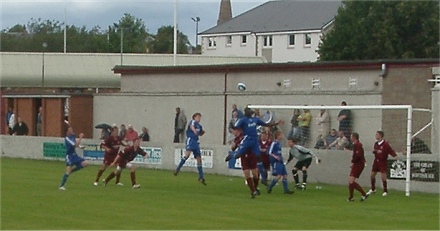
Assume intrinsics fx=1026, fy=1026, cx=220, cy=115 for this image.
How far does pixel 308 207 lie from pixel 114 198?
461 centimetres

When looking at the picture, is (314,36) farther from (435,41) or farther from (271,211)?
(271,211)

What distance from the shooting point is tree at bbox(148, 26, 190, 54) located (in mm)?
141050

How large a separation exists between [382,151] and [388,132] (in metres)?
7.21

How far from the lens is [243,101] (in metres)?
40.3

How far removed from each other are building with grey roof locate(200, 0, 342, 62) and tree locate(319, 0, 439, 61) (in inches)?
808

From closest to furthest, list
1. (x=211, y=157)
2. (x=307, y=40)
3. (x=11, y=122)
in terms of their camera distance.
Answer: (x=211, y=157), (x=11, y=122), (x=307, y=40)

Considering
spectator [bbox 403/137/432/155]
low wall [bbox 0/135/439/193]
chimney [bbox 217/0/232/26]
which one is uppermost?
chimney [bbox 217/0/232/26]

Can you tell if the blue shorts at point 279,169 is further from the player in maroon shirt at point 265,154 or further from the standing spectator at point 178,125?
the standing spectator at point 178,125

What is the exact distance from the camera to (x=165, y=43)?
479 feet

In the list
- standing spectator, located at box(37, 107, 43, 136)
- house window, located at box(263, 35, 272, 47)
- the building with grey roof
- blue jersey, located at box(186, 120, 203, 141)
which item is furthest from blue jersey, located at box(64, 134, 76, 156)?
house window, located at box(263, 35, 272, 47)

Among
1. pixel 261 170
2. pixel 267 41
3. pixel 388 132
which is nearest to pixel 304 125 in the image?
pixel 388 132

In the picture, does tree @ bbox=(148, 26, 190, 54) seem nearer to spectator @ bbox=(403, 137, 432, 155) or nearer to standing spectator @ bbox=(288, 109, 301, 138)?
standing spectator @ bbox=(288, 109, 301, 138)

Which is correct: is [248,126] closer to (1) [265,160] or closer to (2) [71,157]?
(1) [265,160]

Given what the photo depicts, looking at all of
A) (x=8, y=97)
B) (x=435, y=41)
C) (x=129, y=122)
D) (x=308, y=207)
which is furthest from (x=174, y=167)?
(x=435, y=41)
